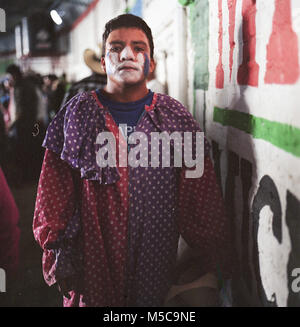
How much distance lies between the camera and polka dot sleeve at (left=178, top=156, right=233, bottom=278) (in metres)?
1.70

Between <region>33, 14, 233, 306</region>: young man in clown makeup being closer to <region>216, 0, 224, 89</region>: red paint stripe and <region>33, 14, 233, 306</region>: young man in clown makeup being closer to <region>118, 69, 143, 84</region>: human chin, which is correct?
<region>118, 69, 143, 84</region>: human chin

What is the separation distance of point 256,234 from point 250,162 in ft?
1.05

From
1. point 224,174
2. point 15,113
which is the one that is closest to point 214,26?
point 224,174

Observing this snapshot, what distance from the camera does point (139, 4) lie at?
460 centimetres

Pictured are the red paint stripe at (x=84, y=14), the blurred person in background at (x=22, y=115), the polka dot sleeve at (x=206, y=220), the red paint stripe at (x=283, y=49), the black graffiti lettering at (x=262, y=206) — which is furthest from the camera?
the red paint stripe at (x=84, y=14)

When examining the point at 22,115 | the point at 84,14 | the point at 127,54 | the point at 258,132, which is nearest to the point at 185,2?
the point at 127,54

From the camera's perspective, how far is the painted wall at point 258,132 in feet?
4.24

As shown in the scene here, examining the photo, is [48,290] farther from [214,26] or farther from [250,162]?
[214,26]

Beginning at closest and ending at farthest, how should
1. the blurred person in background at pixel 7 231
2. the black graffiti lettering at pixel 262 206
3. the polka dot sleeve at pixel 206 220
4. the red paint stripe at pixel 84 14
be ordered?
the black graffiti lettering at pixel 262 206 < the polka dot sleeve at pixel 206 220 < the blurred person in background at pixel 7 231 < the red paint stripe at pixel 84 14

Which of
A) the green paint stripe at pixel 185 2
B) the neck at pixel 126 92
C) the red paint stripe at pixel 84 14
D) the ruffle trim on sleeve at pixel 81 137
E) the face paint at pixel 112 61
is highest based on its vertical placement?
the red paint stripe at pixel 84 14

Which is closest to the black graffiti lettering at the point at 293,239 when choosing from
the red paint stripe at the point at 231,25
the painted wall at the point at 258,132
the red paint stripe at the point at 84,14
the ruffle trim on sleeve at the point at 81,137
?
the painted wall at the point at 258,132

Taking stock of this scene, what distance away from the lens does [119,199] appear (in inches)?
62.6

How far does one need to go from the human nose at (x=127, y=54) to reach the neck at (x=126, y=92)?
115mm

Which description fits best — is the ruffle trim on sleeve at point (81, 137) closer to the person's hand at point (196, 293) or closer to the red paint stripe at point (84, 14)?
the person's hand at point (196, 293)
